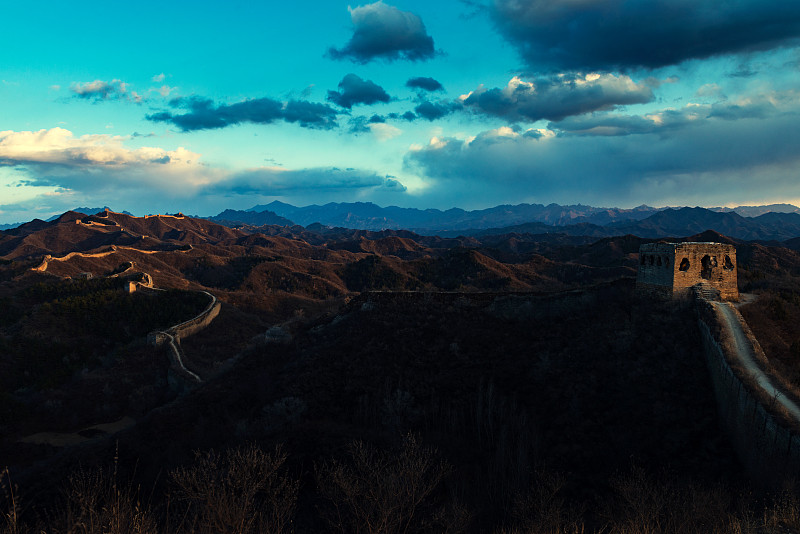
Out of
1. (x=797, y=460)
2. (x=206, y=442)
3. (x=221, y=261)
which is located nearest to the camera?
(x=797, y=460)

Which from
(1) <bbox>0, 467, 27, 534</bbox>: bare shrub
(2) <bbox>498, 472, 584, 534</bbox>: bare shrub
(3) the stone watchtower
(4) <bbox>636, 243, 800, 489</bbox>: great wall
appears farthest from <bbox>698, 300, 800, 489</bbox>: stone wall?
(1) <bbox>0, 467, 27, 534</bbox>: bare shrub

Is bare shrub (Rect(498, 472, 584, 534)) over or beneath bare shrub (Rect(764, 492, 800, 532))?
beneath

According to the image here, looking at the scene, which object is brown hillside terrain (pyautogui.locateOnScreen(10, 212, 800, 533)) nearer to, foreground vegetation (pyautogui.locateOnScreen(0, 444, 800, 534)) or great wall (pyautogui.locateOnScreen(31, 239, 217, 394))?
foreground vegetation (pyautogui.locateOnScreen(0, 444, 800, 534))

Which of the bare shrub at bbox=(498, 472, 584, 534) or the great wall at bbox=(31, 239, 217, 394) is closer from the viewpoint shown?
the bare shrub at bbox=(498, 472, 584, 534)

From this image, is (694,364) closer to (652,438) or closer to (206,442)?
(652,438)

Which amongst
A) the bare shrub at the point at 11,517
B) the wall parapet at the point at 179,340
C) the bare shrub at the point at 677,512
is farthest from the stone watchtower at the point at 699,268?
the wall parapet at the point at 179,340

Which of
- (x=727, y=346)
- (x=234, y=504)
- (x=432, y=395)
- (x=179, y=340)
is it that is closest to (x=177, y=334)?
(x=179, y=340)

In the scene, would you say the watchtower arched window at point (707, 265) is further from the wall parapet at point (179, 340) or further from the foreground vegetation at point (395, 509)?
the wall parapet at point (179, 340)

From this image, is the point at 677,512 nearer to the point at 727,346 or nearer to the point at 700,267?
Answer: the point at 727,346

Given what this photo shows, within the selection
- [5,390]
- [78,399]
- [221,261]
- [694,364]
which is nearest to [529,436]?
[694,364]
